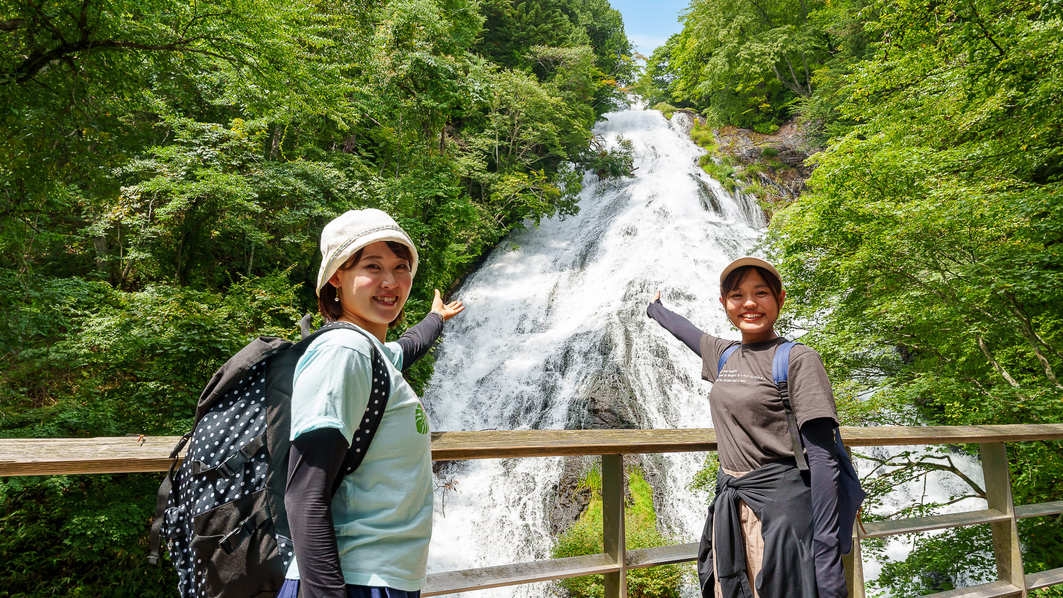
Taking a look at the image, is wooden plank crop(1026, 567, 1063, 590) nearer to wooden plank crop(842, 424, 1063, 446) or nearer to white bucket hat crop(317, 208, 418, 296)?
wooden plank crop(842, 424, 1063, 446)

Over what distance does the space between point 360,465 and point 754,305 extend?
1.38m

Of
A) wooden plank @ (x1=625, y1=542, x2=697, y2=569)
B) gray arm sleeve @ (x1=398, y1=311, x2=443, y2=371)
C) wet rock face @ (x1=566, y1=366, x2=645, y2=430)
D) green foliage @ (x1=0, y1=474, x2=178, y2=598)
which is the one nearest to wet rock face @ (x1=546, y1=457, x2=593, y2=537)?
wet rock face @ (x1=566, y1=366, x2=645, y2=430)

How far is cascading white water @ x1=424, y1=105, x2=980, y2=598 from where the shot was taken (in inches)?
334

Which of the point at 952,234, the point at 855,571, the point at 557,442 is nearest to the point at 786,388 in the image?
the point at 557,442

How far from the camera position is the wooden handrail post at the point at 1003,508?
258 centimetres

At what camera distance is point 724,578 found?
1.61m

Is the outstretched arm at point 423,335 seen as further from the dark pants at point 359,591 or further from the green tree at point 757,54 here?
the green tree at point 757,54

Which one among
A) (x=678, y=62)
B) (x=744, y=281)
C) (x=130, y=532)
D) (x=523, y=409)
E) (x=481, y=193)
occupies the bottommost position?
(x=130, y=532)

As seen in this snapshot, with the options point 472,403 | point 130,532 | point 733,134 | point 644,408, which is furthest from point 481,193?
point 130,532

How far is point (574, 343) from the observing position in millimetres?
11320

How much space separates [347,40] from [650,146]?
45.3 feet

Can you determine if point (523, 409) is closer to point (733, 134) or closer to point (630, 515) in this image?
point (630, 515)

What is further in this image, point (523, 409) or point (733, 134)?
point (733, 134)

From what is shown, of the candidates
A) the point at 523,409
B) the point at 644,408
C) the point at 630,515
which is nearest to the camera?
the point at 630,515
